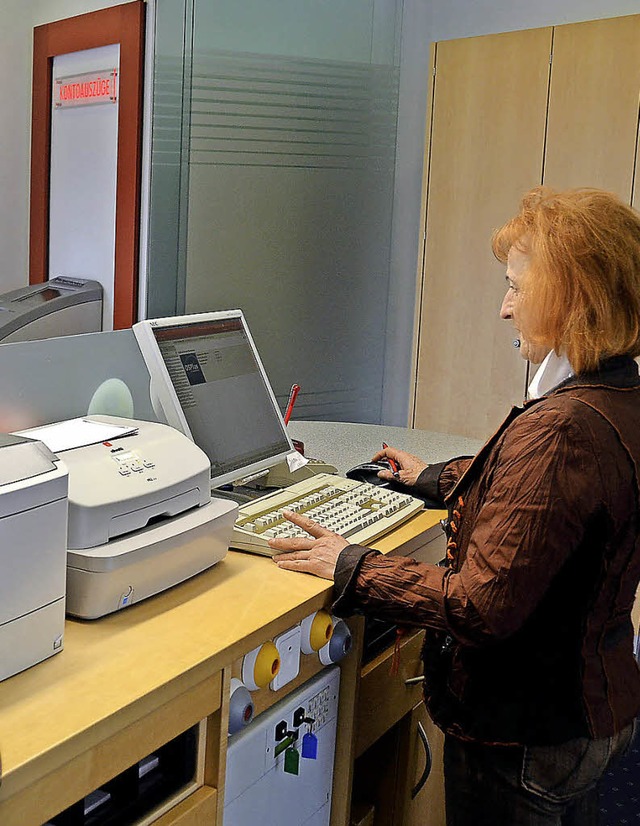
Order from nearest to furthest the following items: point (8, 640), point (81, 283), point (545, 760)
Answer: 1. point (8, 640)
2. point (545, 760)
3. point (81, 283)

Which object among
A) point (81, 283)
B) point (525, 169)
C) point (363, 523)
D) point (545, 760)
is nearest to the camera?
point (545, 760)

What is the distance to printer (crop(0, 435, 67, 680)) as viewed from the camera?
109 cm

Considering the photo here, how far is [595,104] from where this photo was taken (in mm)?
3250

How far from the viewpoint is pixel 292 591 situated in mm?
1434

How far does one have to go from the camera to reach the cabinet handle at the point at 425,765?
6.31ft

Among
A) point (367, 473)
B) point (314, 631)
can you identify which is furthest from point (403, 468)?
point (314, 631)

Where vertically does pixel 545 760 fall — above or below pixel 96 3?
below

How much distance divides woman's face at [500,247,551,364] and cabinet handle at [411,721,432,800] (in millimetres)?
896

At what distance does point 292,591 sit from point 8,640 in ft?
1.50

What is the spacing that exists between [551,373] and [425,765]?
1.01m

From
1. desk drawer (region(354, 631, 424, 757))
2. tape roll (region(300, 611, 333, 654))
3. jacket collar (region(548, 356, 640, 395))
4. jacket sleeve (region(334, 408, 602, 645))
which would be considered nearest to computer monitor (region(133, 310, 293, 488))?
tape roll (region(300, 611, 333, 654))

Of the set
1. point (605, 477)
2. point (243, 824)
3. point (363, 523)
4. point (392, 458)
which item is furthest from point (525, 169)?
point (243, 824)

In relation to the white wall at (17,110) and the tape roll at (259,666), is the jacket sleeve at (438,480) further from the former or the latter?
the white wall at (17,110)

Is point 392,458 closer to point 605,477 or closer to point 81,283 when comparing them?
point 605,477
